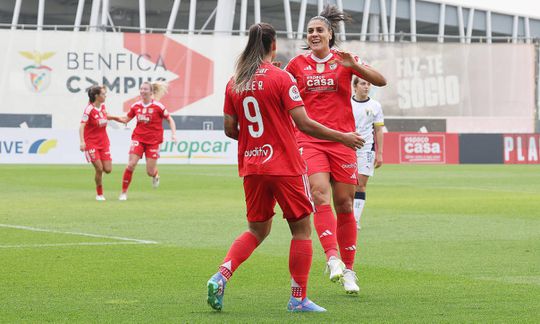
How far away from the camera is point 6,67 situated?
55031 millimetres

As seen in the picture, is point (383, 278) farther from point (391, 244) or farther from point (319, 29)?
point (391, 244)

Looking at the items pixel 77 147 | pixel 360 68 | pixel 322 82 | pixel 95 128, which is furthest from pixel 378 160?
pixel 77 147

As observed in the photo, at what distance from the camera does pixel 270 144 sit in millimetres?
7855

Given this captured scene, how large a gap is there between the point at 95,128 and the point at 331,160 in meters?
13.0

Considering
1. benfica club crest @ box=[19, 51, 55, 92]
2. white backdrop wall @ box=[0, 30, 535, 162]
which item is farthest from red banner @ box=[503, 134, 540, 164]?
benfica club crest @ box=[19, 51, 55, 92]

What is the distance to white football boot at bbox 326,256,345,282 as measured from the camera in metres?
8.39

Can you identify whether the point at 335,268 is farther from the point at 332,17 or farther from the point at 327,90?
the point at 332,17

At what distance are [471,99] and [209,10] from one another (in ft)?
68.8

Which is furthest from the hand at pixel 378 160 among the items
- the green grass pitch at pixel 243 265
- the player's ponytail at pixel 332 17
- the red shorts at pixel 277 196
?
the red shorts at pixel 277 196

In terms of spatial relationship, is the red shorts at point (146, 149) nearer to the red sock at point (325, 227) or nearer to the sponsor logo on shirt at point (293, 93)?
the red sock at point (325, 227)

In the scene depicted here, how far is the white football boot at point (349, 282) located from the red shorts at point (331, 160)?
90cm

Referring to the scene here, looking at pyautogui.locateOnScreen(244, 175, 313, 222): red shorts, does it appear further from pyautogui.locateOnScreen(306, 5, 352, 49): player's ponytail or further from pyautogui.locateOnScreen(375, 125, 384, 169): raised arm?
pyautogui.locateOnScreen(375, 125, 384, 169): raised arm

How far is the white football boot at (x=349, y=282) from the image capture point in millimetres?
8695

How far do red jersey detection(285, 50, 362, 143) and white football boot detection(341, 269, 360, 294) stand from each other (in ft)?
4.24
